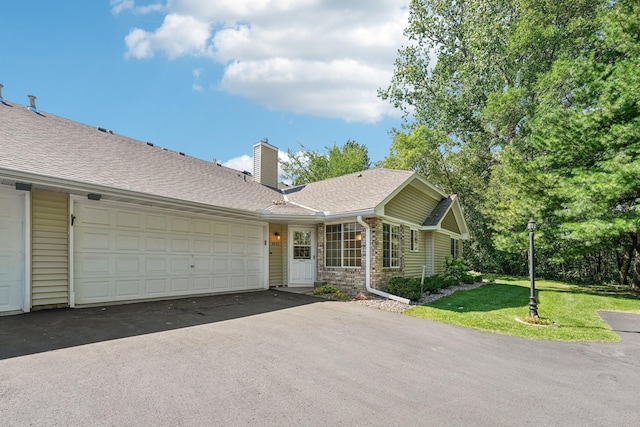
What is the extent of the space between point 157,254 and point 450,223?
13.1 meters

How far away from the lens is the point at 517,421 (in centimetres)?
305

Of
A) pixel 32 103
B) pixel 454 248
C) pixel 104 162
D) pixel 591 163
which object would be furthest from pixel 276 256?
A: pixel 591 163

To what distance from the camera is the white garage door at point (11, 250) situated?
236 inches

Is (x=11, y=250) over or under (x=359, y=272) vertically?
over

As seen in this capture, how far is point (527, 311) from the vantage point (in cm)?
852

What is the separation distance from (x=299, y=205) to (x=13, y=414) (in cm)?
949

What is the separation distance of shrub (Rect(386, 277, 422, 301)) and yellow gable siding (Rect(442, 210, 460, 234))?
19.4 feet

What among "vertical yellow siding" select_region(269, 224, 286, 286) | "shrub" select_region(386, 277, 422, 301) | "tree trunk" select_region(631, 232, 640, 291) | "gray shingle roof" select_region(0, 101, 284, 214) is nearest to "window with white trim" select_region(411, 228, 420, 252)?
"shrub" select_region(386, 277, 422, 301)

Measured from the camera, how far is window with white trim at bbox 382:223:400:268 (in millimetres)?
10227

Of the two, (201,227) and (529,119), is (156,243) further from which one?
(529,119)

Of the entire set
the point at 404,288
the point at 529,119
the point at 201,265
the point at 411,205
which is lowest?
the point at 404,288

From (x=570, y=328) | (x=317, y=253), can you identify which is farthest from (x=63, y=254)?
(x=570, y=328)

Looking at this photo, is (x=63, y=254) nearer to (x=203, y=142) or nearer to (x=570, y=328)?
(x=570, y=328)

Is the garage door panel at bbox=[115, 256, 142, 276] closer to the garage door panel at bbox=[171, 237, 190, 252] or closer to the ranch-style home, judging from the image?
the ranch-style home
